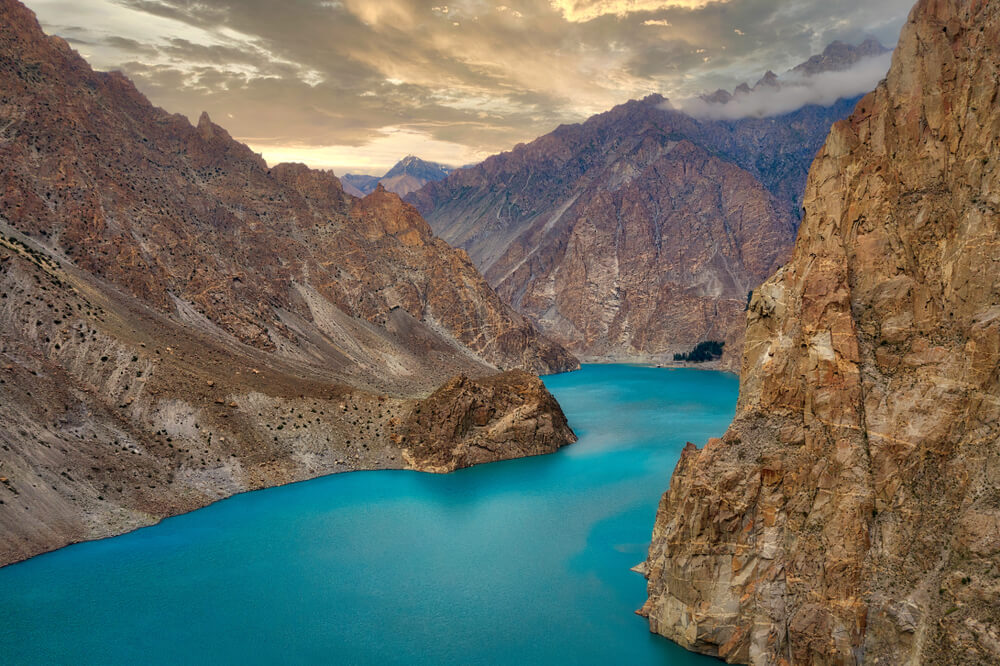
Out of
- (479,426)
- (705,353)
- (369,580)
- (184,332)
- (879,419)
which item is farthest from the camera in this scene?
(705,353)

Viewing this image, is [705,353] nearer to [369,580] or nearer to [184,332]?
[184,332]

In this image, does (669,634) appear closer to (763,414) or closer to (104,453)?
(763,414)

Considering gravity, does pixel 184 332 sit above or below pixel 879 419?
below

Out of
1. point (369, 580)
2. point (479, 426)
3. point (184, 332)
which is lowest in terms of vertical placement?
point (369, 580)

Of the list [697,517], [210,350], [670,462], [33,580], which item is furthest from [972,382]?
[210,350]

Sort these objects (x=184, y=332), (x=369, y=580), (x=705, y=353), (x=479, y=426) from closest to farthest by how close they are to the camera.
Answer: (x=369, y=580) < (x=479, y=426) < (x=184, y=332) < (x=705, y=353)

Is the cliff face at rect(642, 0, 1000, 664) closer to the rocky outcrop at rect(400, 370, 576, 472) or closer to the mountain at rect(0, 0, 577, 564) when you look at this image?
the rocky outcrop at rect(400, 370, 576, 472)

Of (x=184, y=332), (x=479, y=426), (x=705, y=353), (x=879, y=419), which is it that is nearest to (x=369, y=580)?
(x=879, y=419)

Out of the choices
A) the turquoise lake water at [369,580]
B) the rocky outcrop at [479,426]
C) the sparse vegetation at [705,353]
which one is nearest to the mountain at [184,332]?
the rocky outcrop at [479,426]
